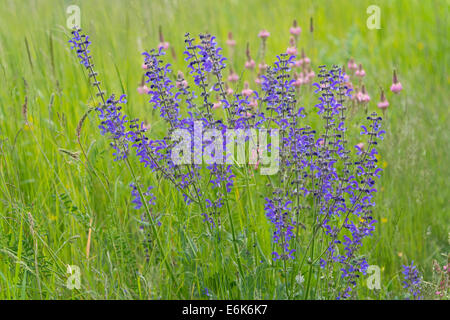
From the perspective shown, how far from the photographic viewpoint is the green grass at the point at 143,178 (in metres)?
2.32

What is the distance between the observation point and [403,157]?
3.31 meters

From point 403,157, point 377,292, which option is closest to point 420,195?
point 403,157

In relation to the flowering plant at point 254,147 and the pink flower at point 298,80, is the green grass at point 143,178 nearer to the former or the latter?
the flowering plant at point 254,147

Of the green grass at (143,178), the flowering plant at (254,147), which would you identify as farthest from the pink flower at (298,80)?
the flowering plant at (254,147)

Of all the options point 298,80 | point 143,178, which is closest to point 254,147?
point 143,178

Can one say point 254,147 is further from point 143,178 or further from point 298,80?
point 298,80

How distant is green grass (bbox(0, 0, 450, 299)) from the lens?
2.32 m

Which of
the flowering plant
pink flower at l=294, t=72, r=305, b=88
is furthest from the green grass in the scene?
pink flower at l=294, t=72, r=305, b=88

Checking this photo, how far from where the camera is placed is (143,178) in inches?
110

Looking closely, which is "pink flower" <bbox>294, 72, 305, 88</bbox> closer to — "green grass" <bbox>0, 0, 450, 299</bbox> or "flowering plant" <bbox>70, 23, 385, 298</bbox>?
"green grass" <bbox>0, 0, 450, 299</bbox>

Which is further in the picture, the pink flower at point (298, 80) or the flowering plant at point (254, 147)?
the pink flower at point (298, 80)

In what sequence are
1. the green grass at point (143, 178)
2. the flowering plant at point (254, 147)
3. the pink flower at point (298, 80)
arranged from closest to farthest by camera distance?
the flowering plant at point (254, 147) → the green grass at point (143, 178) → the pink flower at point (298, 80)

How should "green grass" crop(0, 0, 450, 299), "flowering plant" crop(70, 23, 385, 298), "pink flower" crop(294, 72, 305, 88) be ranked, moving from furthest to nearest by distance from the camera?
1. "pink flower" crop(294, 72, 305, 88)
2. "green grass" crop(0, 0, 450, 299)
3. "flowering plant" crop(70, 23, 385, 298)

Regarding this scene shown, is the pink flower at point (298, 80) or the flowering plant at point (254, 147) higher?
the pink flower at point (298, 80)
